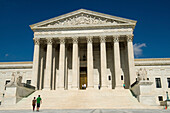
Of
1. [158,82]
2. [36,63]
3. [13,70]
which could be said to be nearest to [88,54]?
[36,63]

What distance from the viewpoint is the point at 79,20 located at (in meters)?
38.1

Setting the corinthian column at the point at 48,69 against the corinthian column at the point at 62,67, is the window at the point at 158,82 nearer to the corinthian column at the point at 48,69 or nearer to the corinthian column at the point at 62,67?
the corinthian column at the point at 62,67

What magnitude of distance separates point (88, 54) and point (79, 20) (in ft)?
25.6

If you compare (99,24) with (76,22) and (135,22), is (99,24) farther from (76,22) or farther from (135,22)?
(135,22)

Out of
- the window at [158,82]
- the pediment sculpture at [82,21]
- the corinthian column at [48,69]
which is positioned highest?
the pediment sculpture at [82,21]

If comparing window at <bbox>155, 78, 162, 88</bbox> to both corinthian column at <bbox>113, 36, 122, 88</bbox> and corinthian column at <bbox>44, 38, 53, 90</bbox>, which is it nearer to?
corinthian column at <bbox>113, 36, 122, 88</bbox>

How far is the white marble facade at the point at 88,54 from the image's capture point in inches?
1383

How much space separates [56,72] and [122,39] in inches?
648

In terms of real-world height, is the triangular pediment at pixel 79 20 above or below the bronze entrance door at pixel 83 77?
above

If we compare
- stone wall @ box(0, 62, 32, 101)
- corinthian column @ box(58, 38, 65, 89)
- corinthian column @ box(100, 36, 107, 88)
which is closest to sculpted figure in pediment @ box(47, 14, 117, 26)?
corinthian column @ box(100, 36, 107, 88)

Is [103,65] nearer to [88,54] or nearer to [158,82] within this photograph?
[88,54]

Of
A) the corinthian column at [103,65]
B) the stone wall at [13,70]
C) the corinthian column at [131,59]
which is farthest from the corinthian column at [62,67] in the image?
the corinthian column at [131,59]

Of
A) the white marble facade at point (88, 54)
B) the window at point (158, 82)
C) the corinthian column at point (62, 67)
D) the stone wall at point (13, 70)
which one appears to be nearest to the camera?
the corinthian column at point (62, 67)

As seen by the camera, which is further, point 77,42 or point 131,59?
point 77,42
